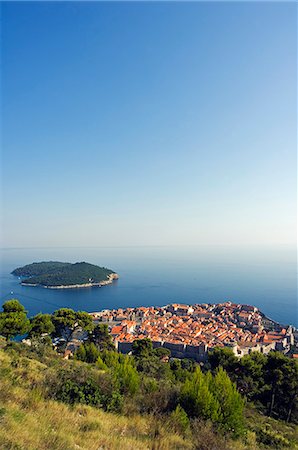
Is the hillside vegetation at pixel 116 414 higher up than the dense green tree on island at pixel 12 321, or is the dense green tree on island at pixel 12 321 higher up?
the hillside vegetation at pixel 116 414

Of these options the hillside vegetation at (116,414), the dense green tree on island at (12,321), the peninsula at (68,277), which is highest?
the hillside vegetation at (116,414)

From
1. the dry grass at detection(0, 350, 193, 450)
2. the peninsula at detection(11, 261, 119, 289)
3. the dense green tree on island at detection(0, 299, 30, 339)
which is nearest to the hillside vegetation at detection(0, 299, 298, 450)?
the dry grass at detection(0, 350, 193, 450)

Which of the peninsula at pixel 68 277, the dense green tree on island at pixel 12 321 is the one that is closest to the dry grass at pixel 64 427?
the dense green tree on island at pixel 12 321

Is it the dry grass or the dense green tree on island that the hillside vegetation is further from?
the dense green tree on island

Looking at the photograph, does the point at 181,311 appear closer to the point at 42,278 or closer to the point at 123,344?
the point at 123,344

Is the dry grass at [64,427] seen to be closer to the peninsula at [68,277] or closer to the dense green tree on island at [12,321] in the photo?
the dense green tree on island at [12,321]

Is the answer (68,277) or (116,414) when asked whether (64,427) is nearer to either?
(116,414)
